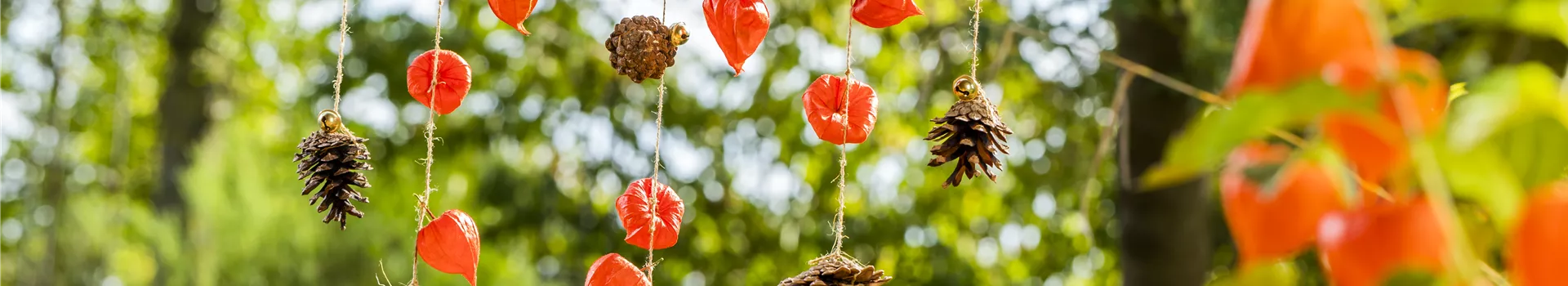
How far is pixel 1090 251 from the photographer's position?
7.05 feet

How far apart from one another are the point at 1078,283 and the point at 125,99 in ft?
8.57

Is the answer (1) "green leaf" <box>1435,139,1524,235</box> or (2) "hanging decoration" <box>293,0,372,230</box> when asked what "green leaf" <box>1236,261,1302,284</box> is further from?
(2) "hanging decoration" <box>293,0,372,230</box>

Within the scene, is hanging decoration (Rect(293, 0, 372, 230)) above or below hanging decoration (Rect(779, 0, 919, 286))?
below

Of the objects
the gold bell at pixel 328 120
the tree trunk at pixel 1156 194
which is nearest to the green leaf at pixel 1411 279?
the gold bell at pixel 328 120

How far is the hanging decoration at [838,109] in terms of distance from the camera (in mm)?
528

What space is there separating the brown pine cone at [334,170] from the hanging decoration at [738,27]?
Answer: 151 millimetres

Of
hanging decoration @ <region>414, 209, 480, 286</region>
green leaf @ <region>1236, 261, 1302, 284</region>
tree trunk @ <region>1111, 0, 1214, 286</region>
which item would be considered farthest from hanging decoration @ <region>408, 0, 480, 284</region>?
tree trunk @ <region>1111, 0, 1214, 286</region>

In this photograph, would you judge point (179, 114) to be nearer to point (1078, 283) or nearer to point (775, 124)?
point (775, 124)

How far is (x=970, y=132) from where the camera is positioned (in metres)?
0.50

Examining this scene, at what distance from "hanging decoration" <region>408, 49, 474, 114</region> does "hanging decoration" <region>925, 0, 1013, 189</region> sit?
20 centimetres

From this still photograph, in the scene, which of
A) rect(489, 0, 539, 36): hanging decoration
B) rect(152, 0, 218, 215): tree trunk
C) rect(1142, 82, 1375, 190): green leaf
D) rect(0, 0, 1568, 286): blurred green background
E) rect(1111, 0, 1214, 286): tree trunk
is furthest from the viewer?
rect(152, 0, 218, 215): tree trunk

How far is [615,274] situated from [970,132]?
161 millimetres

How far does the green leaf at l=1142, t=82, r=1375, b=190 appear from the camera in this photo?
16 centimetres

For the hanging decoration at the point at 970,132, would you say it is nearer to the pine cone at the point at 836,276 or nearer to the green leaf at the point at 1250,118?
the pine cone at the point at 836,276
